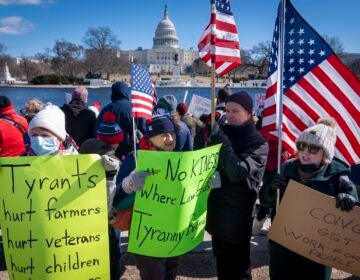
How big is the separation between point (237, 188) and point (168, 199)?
66cm

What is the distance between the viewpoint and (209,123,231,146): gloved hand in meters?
2.89

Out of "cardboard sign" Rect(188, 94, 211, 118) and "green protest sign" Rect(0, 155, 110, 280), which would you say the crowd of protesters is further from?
"cardboard sign" Rect(188, 94, 211, 118)

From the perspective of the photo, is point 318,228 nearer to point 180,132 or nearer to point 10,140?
point 180,132

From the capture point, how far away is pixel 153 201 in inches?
105

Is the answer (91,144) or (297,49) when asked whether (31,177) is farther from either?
(297,49)

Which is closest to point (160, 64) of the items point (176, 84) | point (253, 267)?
point (176, 84)

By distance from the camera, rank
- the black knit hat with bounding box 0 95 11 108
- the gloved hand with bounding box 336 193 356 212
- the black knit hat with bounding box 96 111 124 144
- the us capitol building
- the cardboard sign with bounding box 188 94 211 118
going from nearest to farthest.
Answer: the gloved hand with bounding box 336 193 356 212, the black knit hat with bounding box 96 111 124 144, the black knit hat with bounding box 0 95 11 108, the cardboard sign with bounding box 188 94 211 118, the us capitol building

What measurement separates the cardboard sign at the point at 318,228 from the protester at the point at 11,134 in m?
2.80

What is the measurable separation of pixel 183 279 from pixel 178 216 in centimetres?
135

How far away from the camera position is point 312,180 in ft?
9.19

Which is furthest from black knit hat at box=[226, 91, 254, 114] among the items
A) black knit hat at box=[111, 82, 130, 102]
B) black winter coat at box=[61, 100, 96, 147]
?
black winter coat at box=[61, 100, 96, 147]

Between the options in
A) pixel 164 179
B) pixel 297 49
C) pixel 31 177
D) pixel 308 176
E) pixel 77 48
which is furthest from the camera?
pixel 77 48

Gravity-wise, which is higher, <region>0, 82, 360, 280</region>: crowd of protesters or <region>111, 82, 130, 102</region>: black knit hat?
<region>111, 82, 130, 102</region>: black knit hat

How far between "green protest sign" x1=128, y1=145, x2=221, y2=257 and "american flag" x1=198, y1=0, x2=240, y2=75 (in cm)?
125
